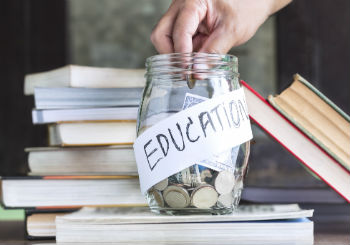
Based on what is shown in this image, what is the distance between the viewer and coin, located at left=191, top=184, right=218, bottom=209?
67 cm

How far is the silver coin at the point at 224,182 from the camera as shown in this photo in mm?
682

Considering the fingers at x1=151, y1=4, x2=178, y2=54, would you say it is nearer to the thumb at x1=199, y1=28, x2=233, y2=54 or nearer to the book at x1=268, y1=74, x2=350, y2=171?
the thumb at x1=199, y1=28, x2=233, y2=54

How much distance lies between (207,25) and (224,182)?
32 cm

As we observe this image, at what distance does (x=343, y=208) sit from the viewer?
858mm

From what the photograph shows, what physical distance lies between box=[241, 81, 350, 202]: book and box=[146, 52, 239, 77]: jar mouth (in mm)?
81

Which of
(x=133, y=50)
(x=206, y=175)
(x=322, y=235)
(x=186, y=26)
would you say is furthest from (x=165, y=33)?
(x=133, y=50)

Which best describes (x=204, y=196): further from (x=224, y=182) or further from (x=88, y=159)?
(x=88, y=159)

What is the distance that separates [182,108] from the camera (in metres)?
0.71

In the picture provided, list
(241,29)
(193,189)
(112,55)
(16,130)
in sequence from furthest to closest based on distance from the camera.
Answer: (112,55) < (16,130) < (241,29) < (193,189)

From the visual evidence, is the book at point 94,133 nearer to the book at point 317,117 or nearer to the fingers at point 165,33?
the fingers at point 165,33

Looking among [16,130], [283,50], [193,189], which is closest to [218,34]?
[193,189]

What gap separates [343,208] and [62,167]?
457 millimetres

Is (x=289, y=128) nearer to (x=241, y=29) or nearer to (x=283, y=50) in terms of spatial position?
(x=241, y=29)

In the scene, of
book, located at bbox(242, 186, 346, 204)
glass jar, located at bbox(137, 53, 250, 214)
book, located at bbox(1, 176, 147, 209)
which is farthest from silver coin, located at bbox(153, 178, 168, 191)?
book, located at bbox(242, 186, 346, 204)
